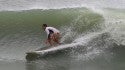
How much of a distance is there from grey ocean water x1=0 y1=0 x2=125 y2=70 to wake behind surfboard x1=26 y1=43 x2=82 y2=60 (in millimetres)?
148

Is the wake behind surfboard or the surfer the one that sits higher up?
the surfer

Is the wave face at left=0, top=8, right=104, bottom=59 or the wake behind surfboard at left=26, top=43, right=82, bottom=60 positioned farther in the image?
the wave face at left=0, top=8, right=104, bottom=59

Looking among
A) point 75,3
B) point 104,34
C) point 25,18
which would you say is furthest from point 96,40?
point 75,3

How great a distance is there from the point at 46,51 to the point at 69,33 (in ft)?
9.19

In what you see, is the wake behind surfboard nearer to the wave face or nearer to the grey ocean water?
the grey ocean water

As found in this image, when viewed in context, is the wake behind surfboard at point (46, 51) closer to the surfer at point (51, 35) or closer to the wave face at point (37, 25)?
the surfer at point (51, 35)

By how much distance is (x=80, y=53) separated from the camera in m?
15.6

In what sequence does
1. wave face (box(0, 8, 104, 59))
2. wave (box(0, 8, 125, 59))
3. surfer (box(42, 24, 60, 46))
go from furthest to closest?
wave face (box(0, 8, 104, 59)) → wave (box(0, 8, 125, 59)) → surfer (box(42, 24, 60, 46))

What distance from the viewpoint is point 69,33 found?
17.8 meters

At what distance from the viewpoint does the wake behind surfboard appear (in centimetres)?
1479

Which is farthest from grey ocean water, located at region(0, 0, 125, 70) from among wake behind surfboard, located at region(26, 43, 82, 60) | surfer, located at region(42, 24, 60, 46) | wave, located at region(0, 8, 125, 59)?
surfer, located at region(42, 24, 60, 46)

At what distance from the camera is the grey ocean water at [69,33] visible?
1453 cm

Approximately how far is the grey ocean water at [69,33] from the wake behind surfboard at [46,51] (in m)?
0.15

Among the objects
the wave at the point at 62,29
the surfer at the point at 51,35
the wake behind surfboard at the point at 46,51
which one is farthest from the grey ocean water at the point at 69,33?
the surfer at the point at 51,35
